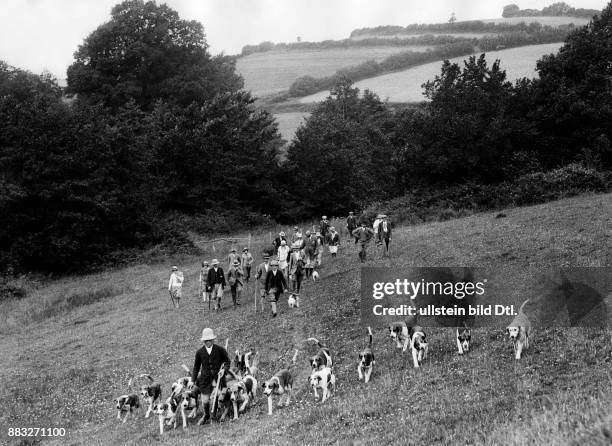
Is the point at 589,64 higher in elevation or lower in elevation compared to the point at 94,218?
higher

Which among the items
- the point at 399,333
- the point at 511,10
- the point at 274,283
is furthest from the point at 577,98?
the point at 511,10

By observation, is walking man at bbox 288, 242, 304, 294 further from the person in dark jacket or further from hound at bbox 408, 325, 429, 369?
hound at bbox 408, 325, 429, 369

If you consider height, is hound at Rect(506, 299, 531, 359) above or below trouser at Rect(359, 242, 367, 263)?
above

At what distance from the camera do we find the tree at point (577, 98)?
171 ft

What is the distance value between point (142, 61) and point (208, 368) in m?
61.5

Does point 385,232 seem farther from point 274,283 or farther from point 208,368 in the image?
point 208,368

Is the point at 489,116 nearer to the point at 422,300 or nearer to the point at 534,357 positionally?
the point at 422,300

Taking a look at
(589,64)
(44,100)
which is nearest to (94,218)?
(44,100)

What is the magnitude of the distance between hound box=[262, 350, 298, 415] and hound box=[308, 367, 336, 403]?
2.05ft

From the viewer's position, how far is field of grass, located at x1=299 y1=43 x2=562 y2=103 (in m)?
78.2

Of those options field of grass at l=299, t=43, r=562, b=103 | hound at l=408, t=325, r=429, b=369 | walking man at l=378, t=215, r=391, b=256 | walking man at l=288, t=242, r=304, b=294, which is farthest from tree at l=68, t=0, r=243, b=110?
hound at l=408, t=325, r=429, b=369

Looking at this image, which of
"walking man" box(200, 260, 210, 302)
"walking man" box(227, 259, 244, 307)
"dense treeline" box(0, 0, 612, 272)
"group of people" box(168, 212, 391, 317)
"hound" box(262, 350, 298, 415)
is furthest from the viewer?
"dense treeline" box(0, 0, 612, 272)

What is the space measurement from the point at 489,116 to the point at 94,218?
33.6 meters

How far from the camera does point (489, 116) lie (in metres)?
53.1
